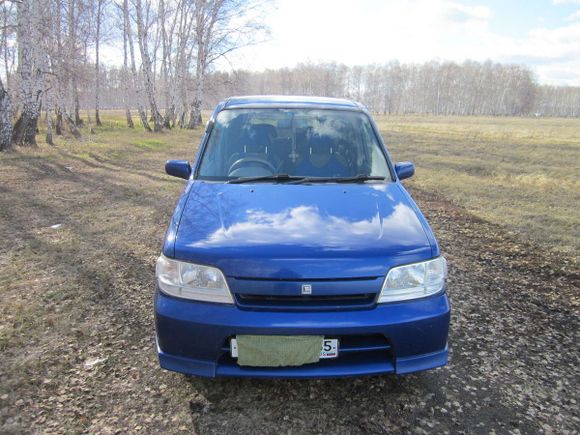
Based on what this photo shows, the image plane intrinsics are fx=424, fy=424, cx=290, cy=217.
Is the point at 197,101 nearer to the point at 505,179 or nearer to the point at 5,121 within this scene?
the point at 5,121

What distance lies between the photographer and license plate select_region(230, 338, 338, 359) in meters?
2.28

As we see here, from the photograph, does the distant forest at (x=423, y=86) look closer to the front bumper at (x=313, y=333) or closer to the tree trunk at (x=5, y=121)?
the tree trunk at (x=5, y=121)

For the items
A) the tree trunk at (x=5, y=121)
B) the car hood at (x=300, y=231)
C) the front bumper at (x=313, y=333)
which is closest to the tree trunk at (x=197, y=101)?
the tree trunk at (x=5, y=121)

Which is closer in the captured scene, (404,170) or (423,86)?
(404,170)

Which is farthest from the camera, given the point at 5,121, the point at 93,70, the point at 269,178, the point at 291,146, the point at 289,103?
the point at 93,70

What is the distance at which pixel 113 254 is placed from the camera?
510 cm

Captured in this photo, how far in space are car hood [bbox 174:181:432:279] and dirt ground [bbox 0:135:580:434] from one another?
0.86m

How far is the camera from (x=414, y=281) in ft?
7.95

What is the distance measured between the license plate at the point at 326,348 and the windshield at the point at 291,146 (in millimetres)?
1487

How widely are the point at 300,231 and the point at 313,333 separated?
61 cm

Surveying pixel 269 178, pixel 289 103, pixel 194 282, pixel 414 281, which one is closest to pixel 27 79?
pixel 289 103

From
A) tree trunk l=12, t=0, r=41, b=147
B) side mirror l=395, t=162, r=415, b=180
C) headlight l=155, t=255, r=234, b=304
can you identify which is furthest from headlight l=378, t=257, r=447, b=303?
tree trunk l=12, t=0, r=41, b=147

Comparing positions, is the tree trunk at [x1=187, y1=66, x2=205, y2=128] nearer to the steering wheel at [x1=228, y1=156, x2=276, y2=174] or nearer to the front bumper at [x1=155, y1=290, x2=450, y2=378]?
the steering wheel at [x1=228, y1=156, x2=276, y2=174]

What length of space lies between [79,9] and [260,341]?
23.5m
